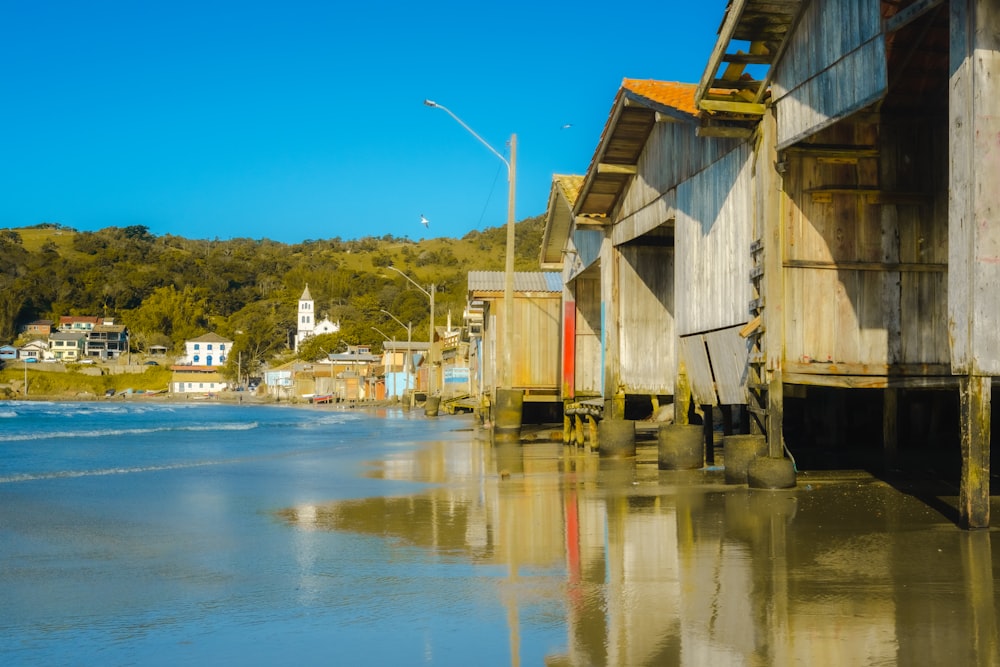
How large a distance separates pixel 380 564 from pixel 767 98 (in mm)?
8526

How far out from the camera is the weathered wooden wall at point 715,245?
47.1ft

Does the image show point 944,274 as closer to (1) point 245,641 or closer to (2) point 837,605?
(2) point 837,605

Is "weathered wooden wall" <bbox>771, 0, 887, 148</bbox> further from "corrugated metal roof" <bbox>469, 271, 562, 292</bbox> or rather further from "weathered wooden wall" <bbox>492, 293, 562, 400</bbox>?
"corrugated metal roof" <bbox>469, 271, 562, 292</bbox>

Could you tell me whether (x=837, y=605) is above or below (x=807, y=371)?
below

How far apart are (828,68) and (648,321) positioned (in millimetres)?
10183

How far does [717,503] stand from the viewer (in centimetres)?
1152

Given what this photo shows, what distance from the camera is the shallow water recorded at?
5.53 meters

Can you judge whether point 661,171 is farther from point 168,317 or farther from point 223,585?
point 168,317

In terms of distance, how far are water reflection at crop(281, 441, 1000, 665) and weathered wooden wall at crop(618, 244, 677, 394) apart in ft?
21.9

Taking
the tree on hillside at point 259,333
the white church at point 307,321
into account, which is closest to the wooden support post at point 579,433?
the tree on hillside at point 259,333

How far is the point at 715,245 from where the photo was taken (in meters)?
15.6

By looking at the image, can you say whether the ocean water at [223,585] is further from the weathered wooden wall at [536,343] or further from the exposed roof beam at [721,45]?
the weathered wooden wall at [536,343]

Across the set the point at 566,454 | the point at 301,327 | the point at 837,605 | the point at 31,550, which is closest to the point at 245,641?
the point at 837,605

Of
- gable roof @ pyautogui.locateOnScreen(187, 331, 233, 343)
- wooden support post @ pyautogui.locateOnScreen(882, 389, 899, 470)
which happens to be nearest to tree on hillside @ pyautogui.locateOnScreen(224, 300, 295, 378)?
gable roof @ pyautogui.locateOnScreen(187, 331, 233, 343)
